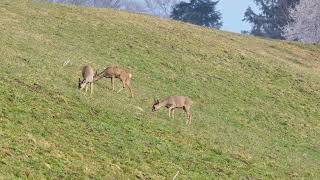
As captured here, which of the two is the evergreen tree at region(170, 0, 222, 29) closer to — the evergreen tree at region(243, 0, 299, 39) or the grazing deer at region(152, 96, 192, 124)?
the evergreen tree at region(243, 0, 299, 39)

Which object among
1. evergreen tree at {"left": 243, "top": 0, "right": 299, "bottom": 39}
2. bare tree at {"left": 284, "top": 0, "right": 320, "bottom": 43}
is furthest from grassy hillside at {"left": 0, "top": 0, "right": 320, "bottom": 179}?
evergreen tree at {"left": 243, "top": 0, "right": 299, "bottom": 39}

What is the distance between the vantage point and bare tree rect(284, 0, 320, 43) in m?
72.6

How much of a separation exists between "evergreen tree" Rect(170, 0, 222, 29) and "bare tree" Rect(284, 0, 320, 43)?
16.1 meters

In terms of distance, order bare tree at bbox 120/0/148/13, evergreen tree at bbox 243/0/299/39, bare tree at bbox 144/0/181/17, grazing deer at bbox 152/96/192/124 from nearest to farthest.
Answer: grazing deer at bbox 152/96/192/124
evergreen tree at bbox 243/0/299/39
bare tree at bbox 144/0/181/17
bare tree at bbox 120/0/148/13

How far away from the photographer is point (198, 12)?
8800 centimetres

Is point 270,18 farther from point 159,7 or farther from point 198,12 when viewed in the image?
point 159,7

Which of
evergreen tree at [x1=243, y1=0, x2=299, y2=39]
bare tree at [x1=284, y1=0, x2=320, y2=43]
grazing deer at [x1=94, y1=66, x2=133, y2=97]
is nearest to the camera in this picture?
grazing deer at [x1=94, y1=66, x2=133, y2=97]

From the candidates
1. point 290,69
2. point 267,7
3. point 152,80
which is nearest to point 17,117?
point 152,80

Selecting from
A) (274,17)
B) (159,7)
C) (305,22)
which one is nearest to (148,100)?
(305,22)

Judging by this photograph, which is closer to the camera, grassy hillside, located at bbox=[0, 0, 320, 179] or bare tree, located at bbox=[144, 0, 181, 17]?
grassy hillside, located at bbox=[0, 0, 320, 179]

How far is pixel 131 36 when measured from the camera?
4012 cm

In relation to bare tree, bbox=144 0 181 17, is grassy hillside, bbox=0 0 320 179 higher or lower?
higher

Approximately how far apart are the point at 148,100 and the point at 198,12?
62.6 meters

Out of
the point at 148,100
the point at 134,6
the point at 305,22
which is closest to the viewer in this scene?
the point at 148,100
